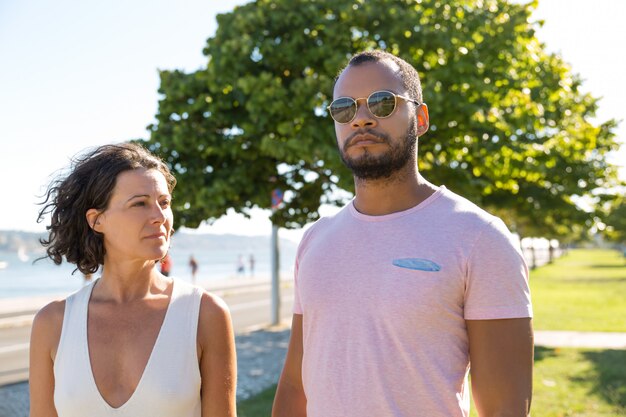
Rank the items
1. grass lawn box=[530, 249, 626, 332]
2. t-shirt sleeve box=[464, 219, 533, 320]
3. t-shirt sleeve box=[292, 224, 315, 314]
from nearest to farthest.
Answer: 1. t-shirt sleeve box=[464, 219, 533, 320]
2. t-shirt sleeve box=[292, 224, 315, 314]
3. grass lawn box=[530, 249, 626, 332]

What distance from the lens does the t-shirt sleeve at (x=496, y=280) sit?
201 cm

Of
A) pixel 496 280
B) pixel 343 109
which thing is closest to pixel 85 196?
pixel 343 109

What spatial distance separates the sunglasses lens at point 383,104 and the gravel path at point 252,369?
741 cm

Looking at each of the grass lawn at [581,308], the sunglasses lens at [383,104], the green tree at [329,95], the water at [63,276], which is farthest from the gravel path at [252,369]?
the sunglasses lens at [383,104]

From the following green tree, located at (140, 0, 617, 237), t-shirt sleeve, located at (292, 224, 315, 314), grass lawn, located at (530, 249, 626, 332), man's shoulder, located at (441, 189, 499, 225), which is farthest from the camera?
grass lawn, located at (530, 249, 626, 332)

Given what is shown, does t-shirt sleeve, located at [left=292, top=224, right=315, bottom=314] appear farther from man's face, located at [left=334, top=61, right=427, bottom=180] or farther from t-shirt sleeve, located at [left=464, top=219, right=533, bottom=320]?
t-shirt sleeve, located at [left=464, top=219, right=533, bottom=320]

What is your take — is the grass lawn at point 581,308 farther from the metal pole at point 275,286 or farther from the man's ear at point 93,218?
the man's ear at point 93,218

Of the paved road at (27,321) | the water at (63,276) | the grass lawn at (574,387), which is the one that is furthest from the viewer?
the water at (63,276)

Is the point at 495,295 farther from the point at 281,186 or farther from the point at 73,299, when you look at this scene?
the point at 281,186

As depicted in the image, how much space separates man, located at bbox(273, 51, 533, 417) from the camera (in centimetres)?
204

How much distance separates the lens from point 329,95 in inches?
402

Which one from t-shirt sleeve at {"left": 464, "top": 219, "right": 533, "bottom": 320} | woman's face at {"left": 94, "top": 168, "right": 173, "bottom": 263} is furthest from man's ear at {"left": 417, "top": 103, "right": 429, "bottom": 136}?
woman's face at {"left": 94, "top": 168, "right": 173, "bottom": 263}

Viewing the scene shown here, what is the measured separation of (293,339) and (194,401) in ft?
1.60

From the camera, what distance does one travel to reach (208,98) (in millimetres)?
11250
